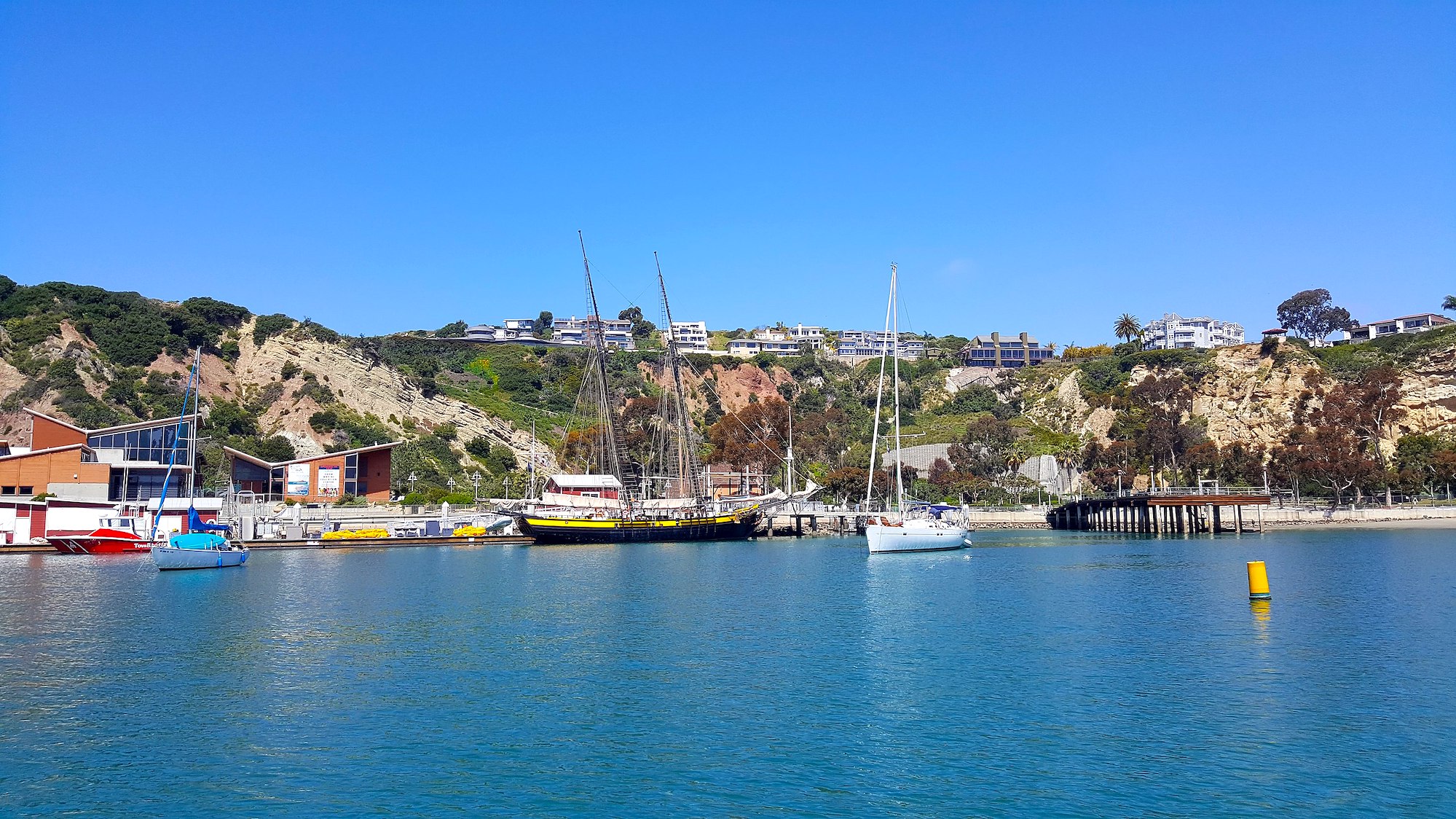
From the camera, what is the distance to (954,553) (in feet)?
238

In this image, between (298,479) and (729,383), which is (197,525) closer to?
(298,479)

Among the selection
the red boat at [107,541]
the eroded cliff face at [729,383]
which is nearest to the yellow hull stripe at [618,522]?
the red boat at [107,541]

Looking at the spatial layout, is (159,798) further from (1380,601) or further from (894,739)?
(1380,601)

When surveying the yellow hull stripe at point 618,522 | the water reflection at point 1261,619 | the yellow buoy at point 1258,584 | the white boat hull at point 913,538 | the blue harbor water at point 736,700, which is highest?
the yellow hull stripe at point 618,522

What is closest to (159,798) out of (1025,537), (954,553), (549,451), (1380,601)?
(1380,601)

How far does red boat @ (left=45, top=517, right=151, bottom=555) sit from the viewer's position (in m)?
75.1

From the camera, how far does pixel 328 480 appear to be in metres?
104

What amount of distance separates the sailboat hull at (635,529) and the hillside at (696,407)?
14.8 meters

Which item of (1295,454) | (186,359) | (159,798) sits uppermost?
(186,359)

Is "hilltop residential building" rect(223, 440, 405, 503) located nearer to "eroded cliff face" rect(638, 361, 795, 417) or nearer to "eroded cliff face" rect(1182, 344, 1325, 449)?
"eroded cliff face" rect(638, 361, 795, 417)

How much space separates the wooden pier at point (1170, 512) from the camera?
103125 mm

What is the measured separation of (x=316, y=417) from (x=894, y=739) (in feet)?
371

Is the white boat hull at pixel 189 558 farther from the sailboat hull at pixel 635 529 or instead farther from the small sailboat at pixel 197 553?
the sailboat hull at pixel 635 529

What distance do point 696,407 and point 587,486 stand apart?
72.3 meters
